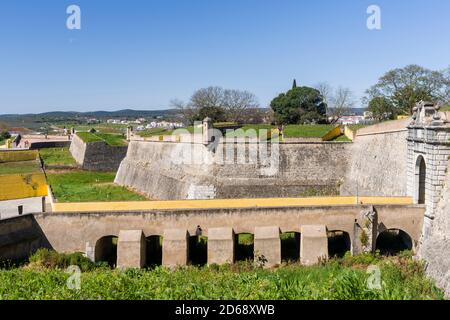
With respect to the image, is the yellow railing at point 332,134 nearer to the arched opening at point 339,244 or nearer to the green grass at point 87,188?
the arched opening at point 339,244

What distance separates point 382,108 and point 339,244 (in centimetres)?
2143

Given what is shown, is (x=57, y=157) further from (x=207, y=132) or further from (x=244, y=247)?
(x=244, y=247)

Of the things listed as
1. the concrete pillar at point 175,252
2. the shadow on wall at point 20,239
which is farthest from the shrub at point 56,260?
the concrete pillar at point 175,252

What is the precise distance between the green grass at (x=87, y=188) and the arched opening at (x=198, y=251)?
40.8 feet

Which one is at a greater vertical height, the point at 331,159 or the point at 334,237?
the point at 331,159

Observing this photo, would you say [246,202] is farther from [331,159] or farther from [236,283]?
[331,159]

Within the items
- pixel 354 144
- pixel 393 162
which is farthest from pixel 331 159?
pixel 393 162

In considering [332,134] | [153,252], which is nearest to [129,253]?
[153,252]

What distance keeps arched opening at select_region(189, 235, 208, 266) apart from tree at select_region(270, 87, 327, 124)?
27297mm

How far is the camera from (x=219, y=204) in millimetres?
16609

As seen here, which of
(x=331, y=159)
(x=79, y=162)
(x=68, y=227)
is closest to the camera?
(x=68, y=227)

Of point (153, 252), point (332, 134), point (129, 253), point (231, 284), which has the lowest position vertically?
point (153, 252)

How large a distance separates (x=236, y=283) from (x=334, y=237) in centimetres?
825

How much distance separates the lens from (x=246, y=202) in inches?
659
